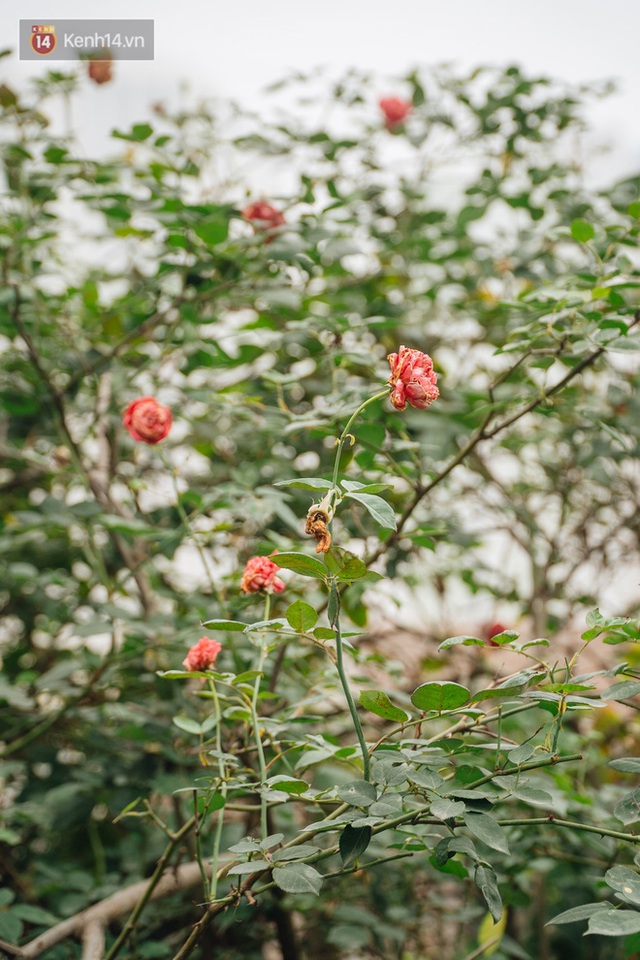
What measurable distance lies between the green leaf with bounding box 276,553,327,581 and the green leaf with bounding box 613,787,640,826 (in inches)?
11.0

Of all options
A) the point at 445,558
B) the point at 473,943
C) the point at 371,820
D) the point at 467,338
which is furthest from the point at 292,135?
the point at 473,943

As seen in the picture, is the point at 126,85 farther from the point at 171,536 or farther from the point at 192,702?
the point at 192,702

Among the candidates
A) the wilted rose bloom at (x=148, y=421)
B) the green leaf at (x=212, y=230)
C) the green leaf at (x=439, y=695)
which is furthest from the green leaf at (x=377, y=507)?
the green leaf at (x=212, y=230)

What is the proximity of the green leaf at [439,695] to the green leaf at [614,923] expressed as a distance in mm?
158

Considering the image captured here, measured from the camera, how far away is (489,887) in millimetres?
506

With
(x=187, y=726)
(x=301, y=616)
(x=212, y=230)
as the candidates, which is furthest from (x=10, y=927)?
(x=212, y=230)

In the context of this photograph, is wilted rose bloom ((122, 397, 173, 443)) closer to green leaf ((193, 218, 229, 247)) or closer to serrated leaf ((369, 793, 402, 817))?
green leaf ((193, 218, 229, 247))

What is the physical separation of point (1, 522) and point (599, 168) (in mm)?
1781

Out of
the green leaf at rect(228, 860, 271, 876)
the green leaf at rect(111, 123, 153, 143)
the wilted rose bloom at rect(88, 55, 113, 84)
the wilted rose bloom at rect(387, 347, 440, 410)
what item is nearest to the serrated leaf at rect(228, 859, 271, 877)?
the green leaf at rect(228, 860, 271, 876)

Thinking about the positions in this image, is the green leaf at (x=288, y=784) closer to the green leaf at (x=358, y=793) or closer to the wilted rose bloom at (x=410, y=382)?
the green leaf at (x=358, y=793)

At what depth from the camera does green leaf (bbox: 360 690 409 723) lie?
553 millimetres

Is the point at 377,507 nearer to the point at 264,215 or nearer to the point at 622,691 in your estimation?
the point at 622,691

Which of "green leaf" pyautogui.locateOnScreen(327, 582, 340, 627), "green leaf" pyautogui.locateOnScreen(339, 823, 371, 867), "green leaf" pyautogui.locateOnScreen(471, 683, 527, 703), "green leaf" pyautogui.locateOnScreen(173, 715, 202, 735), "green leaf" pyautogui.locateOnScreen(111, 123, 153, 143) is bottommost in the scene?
"green leaf" pyautogui.locateOnScreen(173, 715, 202, 735)

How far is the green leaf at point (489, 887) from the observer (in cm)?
50
